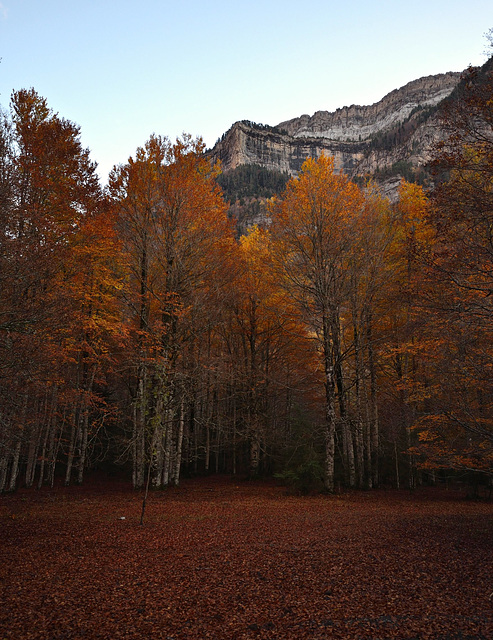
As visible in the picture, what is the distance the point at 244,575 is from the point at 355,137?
20251 cm

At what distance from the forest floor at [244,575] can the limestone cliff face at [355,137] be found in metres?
111

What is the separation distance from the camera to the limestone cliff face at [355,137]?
114m

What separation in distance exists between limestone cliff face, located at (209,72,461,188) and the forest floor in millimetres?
111216

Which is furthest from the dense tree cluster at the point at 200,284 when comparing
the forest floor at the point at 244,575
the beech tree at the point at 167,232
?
the forest floor at the point at 244,575

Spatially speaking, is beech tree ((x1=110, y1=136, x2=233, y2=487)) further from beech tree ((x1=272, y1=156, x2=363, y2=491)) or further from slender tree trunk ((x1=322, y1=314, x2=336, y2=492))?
slender tree trunk ((x1=322, y1=314, x2=336, y2=492))

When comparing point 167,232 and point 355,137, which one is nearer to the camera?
point 167,232

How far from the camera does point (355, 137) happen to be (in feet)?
581

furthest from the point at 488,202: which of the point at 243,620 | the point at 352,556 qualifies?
the point at 243,620

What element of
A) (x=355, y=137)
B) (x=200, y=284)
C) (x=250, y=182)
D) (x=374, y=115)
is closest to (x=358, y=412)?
(x=200, y=284)

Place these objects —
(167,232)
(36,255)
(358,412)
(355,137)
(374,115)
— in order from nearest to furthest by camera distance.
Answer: (36,255) < (167,232) < (358,412) < (355,137) < (374,115)

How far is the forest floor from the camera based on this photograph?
362 centimetres

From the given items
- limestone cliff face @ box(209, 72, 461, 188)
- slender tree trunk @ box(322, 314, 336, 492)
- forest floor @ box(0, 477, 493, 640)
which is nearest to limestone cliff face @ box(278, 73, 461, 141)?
limestone cliff face @ box(209, 72, 461, 188)

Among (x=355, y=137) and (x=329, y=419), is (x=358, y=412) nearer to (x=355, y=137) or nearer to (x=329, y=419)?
(x=329, y=419)

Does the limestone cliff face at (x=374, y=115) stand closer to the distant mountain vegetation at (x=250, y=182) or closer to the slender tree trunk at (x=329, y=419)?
the distant mountain vegetation at (x=250, y=182)
